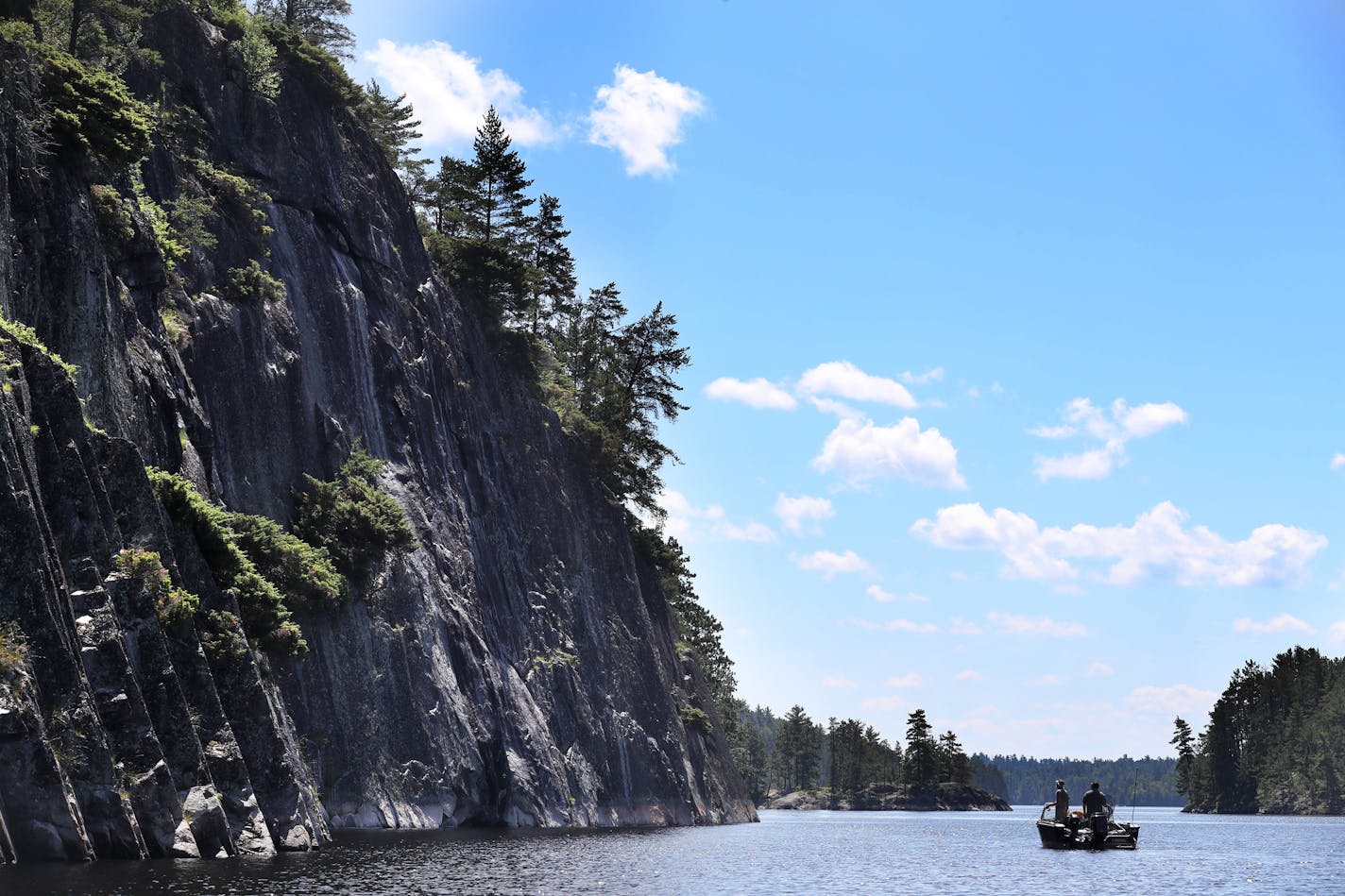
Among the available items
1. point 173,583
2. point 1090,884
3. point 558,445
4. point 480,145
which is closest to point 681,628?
point 558,445

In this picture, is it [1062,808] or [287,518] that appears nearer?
[287,518]

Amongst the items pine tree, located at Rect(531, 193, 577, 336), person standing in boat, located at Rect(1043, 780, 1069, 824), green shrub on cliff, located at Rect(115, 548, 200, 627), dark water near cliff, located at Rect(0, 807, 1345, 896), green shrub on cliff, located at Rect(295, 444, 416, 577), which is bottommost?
dark water near cliff, located at Rect(0, 807, 1345, 896)

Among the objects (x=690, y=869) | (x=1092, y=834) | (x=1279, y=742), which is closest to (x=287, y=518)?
(x=690, y=869)

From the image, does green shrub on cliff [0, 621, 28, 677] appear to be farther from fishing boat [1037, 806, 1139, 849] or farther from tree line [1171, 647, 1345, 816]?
tree line [1171, 647, 1345, 816]

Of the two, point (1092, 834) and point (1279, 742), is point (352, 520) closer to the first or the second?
point (1092, 834)

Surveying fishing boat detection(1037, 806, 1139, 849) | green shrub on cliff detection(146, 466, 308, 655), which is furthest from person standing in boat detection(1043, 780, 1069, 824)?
green shrub on cliff detection(146, 466, 308, 655)

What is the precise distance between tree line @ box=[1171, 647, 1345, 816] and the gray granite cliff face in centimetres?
10253

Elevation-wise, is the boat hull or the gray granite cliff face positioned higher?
the gray granite cliff face

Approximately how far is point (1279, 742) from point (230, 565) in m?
166

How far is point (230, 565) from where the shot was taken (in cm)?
4378

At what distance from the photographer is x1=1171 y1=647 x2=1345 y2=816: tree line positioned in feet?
533

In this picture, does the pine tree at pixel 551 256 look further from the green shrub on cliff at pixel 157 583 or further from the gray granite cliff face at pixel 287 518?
the green shrub on cliff at pixel 157 583

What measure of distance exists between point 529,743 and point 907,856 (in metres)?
21.1

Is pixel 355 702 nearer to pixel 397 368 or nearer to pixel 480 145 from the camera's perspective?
pixel 397 368
